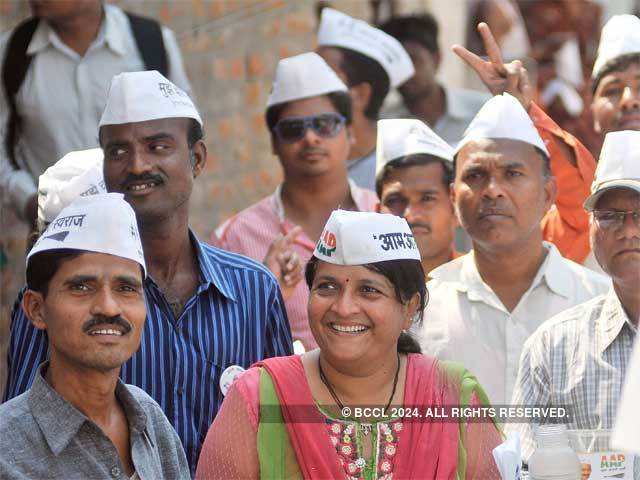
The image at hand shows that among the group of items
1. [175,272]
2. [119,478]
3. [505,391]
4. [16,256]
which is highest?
[16,256]

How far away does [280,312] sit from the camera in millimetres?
5148

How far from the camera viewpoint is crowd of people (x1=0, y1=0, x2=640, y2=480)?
166 inches

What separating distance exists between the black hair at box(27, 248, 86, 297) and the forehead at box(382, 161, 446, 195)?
77.6 inches

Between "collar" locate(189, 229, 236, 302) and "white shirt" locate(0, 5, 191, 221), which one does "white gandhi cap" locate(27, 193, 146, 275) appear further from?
"white shirt" locate(0, 5, 191, 221)

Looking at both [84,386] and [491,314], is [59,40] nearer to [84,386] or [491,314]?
[491,314]

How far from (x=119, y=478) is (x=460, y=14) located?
17.5ft

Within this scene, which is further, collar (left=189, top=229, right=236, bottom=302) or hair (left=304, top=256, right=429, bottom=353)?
collar (left=189, top=229, right=236, bottom=302)

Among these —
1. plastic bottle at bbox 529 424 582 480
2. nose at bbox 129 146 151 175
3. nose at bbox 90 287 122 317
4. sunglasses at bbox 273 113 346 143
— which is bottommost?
plastic bottle at bbox 529 424 582 480

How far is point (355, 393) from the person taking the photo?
4430mm

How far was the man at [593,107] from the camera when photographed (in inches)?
226

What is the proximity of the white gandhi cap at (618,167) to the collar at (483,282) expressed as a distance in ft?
1.90

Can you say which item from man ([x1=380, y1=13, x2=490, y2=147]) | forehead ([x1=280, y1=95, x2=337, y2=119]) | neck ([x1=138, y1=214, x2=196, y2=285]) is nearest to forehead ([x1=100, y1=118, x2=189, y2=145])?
neck ([x1=138, y1=214, x2=196, y2=285])

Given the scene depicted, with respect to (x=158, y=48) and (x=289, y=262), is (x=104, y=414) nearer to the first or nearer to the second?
(x=289, y=262)

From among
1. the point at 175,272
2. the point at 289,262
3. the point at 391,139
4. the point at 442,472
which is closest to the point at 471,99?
the point at 391,139
